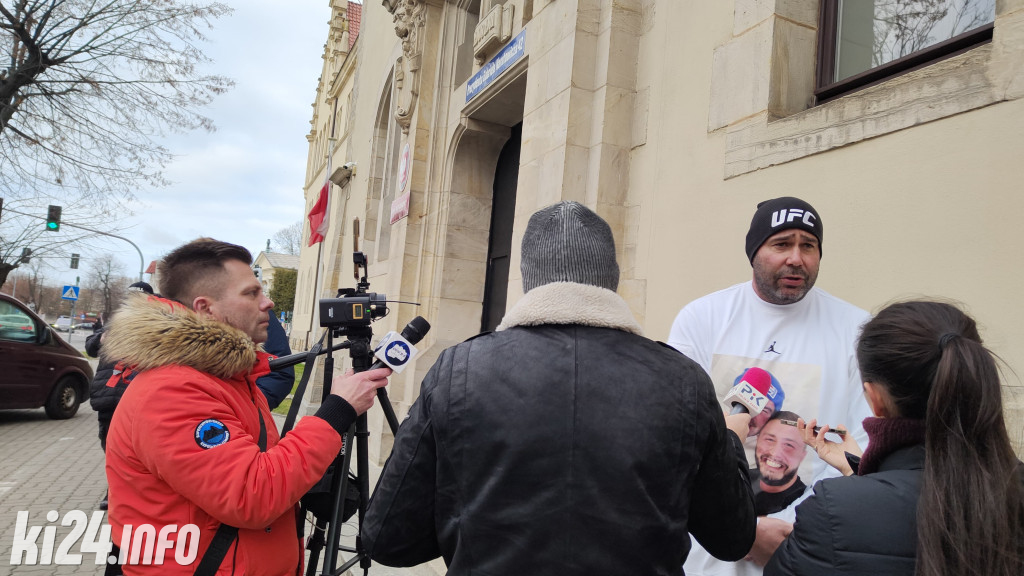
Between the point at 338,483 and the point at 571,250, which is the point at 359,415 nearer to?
the point at 338,483

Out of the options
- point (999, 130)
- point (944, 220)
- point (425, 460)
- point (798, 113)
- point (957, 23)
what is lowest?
point (425, 460)

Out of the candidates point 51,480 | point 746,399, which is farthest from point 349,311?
point 51,480

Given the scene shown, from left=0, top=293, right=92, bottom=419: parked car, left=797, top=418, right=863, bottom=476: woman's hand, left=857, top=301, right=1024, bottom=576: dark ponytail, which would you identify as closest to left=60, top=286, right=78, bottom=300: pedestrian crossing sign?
left=0, top=293, right=92, bottom=419: parked car

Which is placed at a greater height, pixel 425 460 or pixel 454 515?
pixel 425 460

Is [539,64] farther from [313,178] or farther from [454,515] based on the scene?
[313,178]

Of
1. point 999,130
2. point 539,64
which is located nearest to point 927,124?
point 999,130

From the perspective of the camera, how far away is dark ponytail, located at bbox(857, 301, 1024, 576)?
1.19 m

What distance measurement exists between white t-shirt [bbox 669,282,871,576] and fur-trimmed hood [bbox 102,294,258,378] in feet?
4.88

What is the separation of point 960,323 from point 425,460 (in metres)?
1.17

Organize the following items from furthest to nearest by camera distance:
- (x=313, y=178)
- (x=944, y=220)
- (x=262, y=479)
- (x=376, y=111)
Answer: (x=313, y=178)
(x=376, y=111)
(x=944, y=220)
(x=262, y=479)

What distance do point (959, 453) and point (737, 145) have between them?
2.62m

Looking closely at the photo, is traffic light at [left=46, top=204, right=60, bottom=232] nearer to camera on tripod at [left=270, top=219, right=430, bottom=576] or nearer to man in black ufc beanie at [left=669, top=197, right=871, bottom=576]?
camera on tripod at [left=270, top=219, right=430, bottom=576]

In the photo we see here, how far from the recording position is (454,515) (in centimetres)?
132

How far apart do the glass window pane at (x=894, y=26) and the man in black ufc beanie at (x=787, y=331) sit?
4.75ft
